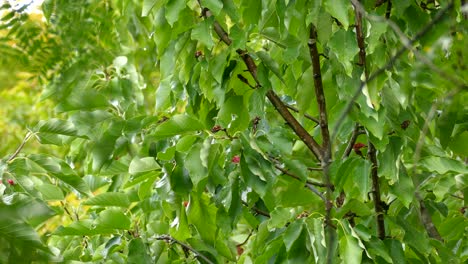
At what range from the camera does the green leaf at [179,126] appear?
5.94 ft

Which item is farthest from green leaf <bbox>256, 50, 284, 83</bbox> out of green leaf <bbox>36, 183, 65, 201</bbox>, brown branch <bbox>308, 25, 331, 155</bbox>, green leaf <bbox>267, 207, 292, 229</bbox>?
green leaf <bbox>36, 183, 65, 201</bbox>

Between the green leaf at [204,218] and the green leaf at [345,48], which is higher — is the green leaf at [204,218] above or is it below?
below

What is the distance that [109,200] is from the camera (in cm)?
206

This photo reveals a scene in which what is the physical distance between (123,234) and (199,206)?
191 millimetres

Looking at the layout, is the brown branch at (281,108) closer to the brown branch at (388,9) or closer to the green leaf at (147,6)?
the green leaf at (147,6)

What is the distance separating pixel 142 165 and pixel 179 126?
15 centimetres

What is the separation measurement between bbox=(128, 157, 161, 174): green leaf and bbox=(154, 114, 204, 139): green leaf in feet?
0.35

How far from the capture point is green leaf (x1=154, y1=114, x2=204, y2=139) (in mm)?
1811

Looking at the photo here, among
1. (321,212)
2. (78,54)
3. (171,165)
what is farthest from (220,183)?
(78,54)

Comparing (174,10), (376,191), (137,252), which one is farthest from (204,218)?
(174,10)

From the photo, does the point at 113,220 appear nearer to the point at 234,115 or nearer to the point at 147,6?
the point at 234,115

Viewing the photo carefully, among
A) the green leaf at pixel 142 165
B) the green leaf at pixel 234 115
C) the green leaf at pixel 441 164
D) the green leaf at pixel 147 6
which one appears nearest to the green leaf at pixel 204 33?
the green leaf at pixel 147 6

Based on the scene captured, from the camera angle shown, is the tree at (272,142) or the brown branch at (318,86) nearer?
the tree at (272,142)

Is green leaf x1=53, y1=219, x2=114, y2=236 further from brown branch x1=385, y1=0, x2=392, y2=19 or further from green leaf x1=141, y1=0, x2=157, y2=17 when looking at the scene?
brown branch x1=385, y1=0, x2=392, y2=19
